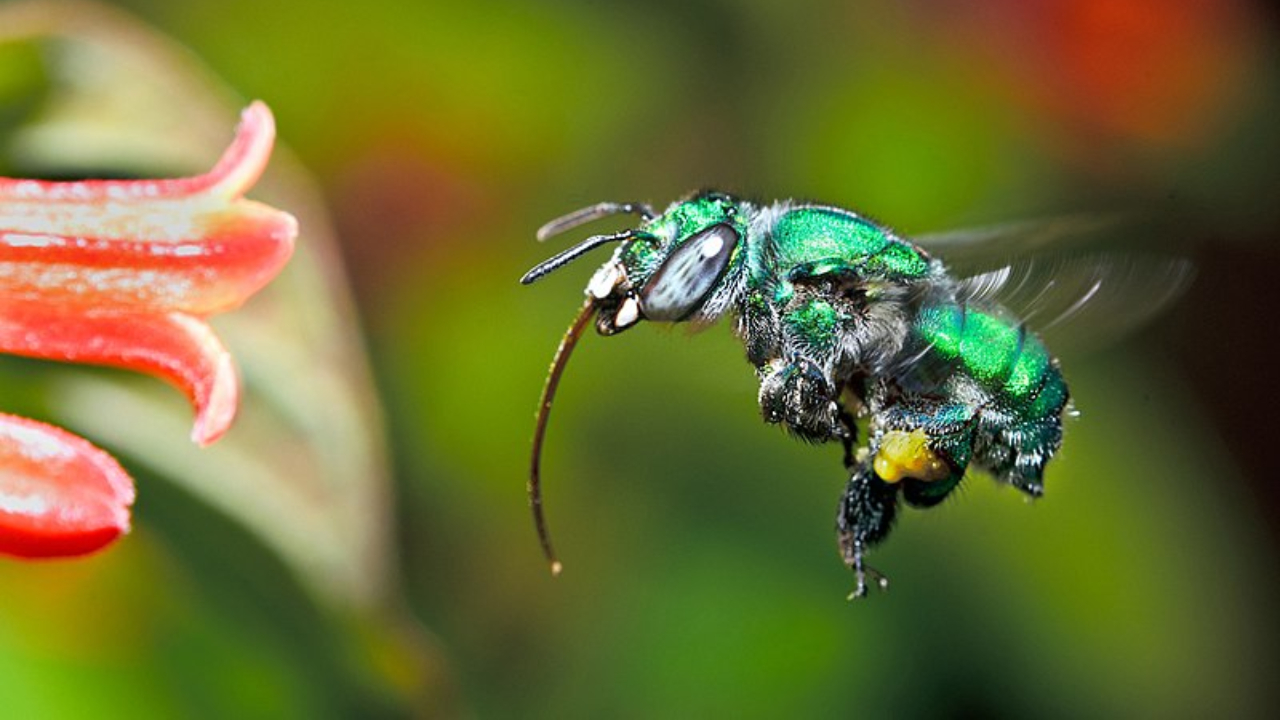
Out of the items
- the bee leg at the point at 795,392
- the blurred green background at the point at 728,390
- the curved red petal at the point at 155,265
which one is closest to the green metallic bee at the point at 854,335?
the bee leg at the point at 795,392

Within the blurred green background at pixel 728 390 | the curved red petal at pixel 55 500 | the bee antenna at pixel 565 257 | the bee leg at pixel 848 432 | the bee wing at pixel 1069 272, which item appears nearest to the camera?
the curved red petal at pixel 55 500

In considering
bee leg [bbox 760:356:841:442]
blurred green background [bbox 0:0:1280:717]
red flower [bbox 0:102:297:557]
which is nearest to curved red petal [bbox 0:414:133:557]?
red flower [bbox 0:102:297:557]

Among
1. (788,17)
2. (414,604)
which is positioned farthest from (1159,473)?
(414,604)

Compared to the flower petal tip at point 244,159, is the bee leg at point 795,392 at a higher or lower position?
higher

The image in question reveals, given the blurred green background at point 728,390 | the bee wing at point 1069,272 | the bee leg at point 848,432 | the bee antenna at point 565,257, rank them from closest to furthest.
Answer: the bee antenna at point 565,257
the bee leg at point 848,432
the bee wing at point 1069,272
the blurred green background at point 728,390

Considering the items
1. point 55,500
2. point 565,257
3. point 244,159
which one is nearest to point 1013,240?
point 565,257

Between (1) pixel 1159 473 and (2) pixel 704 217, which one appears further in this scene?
(1) pixel 1159 473

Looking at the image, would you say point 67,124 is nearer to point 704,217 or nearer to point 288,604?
point 288,604

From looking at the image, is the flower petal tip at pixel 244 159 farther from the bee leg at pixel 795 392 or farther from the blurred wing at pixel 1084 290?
the blurred wing at pixel 1084 290
